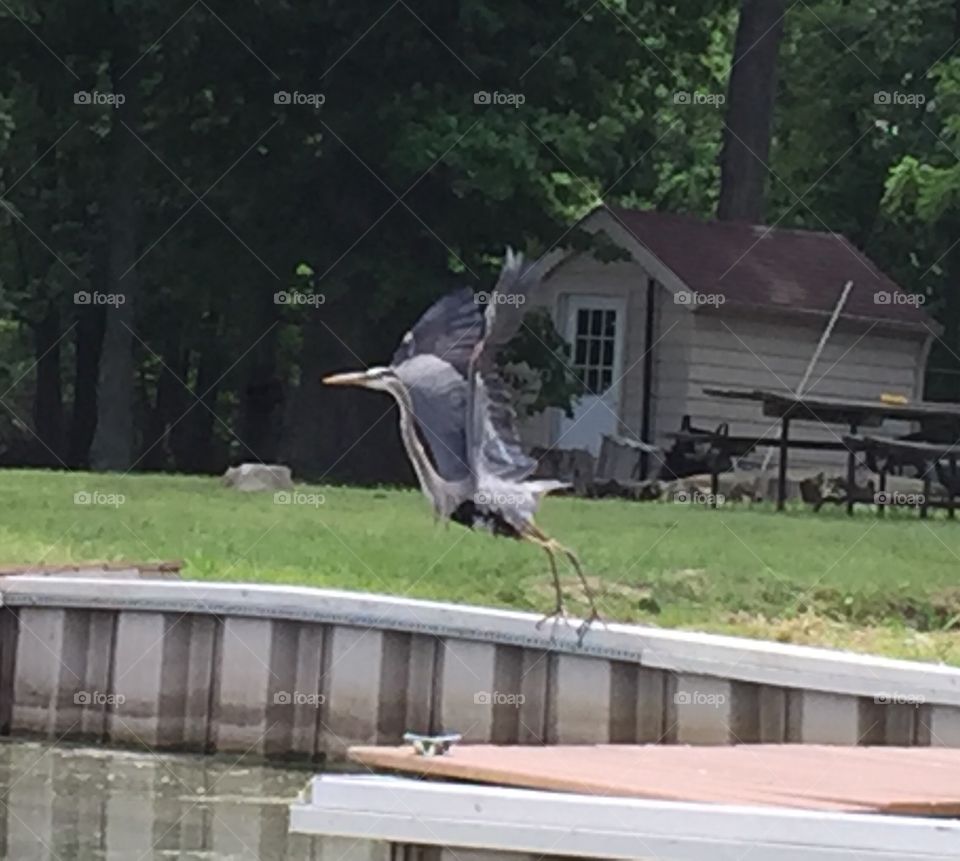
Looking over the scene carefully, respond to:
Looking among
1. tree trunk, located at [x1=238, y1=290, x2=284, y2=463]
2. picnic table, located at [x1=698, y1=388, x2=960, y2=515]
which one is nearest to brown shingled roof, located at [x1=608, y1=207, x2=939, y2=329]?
picnic table, located at [x1=698, y1=388, x2=960, y2=515]

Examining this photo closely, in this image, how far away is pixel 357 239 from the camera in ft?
96.8

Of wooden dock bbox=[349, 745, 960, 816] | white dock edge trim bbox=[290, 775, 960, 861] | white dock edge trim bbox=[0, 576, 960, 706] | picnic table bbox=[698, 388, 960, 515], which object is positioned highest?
picnic table bbox=[698, 388, 960, 515]

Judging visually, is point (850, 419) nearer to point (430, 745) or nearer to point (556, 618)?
point (556, 618)

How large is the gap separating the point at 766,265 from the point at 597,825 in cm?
2458

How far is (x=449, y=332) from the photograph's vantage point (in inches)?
466


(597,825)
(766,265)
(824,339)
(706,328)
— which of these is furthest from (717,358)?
(597,825)

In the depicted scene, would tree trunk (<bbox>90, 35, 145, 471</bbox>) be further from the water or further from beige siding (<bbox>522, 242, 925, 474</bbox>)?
the water

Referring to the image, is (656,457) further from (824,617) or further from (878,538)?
(824,617)

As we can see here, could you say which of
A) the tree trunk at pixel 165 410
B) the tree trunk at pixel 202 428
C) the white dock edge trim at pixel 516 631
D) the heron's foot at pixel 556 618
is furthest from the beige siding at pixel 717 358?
the heron's foot at pixel 556 618

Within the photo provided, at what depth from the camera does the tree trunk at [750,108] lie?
109 ft

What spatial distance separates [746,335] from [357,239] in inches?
185

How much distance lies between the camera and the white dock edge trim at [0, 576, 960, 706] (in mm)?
12023

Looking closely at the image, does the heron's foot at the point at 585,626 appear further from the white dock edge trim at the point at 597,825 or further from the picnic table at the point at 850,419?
the picnic table at the point at 850,419

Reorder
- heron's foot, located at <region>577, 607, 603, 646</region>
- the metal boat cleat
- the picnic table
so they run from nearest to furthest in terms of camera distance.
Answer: the metal boat cleat, heron's foot, located at <region>577, 607, 603, 646</region>, the picnic table
